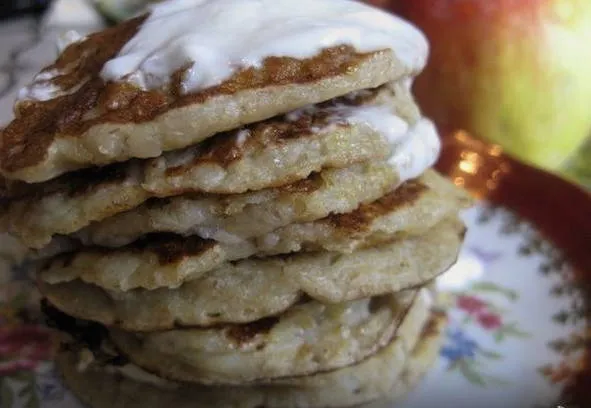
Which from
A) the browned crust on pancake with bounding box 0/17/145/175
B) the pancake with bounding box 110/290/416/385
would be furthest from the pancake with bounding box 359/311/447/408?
the browned crust on pancake with bounding box 0/17/145/175

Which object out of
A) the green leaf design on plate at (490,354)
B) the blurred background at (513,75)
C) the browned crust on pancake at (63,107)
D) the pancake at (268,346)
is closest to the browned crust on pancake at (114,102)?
the browned crust on pancake at (63,107)

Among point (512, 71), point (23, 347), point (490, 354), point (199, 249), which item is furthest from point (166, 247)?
point (512, 71)

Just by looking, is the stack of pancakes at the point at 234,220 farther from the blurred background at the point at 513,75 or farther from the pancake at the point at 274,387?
the blurred background at the point at 513,75

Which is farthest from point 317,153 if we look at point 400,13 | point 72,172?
point 400,13

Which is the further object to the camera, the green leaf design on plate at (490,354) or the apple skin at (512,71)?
the apple skin at (512,71)

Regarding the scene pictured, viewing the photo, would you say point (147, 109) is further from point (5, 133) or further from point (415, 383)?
point (415, 383)

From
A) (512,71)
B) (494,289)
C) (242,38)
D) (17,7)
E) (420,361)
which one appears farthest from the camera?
(17,7)

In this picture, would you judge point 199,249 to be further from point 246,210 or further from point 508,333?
point 508,333
